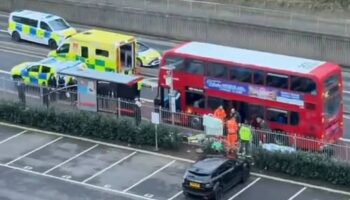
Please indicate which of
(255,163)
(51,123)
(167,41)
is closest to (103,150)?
(51,123)

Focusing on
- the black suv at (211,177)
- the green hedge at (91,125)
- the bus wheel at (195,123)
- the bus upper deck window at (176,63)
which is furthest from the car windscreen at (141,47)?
the black suv at (211,177)

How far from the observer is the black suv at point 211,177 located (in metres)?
36.3

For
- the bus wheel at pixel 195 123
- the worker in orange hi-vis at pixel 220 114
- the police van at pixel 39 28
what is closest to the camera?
the worker in orange hi-vis at pixel 220 114

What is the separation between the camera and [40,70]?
159ft

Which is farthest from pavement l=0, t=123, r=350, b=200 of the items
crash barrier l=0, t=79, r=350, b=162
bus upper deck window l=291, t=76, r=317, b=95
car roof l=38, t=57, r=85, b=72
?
car roof l=38, t=57, r=85, b=72

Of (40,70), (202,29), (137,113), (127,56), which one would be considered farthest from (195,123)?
(202,29)

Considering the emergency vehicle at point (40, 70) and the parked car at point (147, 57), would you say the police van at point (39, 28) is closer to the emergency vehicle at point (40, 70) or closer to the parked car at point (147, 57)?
the parked car at point (147, 57)

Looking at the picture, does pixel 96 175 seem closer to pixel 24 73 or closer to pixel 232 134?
pixel 232 134

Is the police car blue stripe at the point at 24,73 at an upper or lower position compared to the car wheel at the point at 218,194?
upper

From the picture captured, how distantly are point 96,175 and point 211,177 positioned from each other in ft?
16.3

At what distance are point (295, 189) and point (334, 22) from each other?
61.7 feet

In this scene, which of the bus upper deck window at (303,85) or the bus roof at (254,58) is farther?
the bus roof at (254,58)

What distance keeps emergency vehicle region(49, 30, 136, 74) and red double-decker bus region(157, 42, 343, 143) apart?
5.55 m

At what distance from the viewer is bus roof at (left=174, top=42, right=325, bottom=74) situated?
4134 cm
